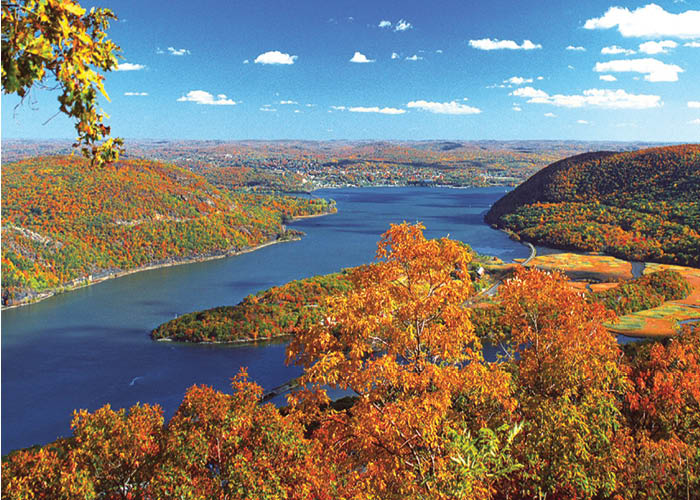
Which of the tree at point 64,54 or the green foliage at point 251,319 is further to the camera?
the green foliage at point 251,319

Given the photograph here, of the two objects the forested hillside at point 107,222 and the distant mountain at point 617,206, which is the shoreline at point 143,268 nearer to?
the forested hillside at point 107,222

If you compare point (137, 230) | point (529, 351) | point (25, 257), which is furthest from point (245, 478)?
point (137, 230)

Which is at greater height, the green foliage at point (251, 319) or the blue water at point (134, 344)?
the green foliage at point (251, 319)

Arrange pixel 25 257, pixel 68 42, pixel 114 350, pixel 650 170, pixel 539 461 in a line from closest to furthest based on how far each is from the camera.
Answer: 1. pixel 68 42
2. pixel 539 461
3. pixel 114 350
4. pixel 25 257
5. pixel 650 170

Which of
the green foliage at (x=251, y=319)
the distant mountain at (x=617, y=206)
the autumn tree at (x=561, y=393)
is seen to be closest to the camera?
the autumn tree at (x=561, y=393)

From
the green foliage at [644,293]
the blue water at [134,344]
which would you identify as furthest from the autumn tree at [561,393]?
the green foliage at [644,293]

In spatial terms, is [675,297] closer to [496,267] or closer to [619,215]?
[496,267]

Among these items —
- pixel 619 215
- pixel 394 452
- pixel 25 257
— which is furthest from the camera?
pixel 619 215

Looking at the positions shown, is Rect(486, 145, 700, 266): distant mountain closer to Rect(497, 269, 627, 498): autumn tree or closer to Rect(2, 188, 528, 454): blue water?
Rect(2, 188, 528, 454): blue water
